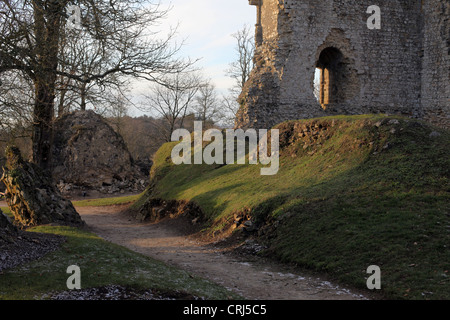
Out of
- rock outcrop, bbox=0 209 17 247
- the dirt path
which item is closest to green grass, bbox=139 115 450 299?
the dirt path

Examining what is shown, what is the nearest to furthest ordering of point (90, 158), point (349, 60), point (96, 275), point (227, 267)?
1. point (96, 275)
2. point (227, 267)
3. point (349, 60)
4. point (90, 158)


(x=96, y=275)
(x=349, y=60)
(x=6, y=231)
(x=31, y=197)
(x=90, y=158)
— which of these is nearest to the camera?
(x=96, y=275)

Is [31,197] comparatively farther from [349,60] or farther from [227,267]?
[349,60]

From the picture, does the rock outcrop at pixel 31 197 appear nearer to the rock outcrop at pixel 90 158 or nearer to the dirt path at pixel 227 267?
the dirt path at pixel 227 267

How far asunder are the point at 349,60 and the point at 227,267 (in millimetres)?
15525

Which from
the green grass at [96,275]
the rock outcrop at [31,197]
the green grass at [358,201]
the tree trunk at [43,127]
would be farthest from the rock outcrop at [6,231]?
the tree trunk at [43,127]

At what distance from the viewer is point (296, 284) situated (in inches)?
296

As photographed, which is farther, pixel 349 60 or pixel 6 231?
pixel 349 60

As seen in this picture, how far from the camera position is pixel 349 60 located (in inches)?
841

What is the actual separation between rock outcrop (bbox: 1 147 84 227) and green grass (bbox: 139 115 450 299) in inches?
173

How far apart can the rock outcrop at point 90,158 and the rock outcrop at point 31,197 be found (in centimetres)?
1344

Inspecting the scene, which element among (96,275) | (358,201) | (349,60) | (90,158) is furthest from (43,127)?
(349,60)

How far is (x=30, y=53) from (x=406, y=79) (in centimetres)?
1831

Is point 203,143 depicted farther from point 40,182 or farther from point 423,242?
point 423,242
